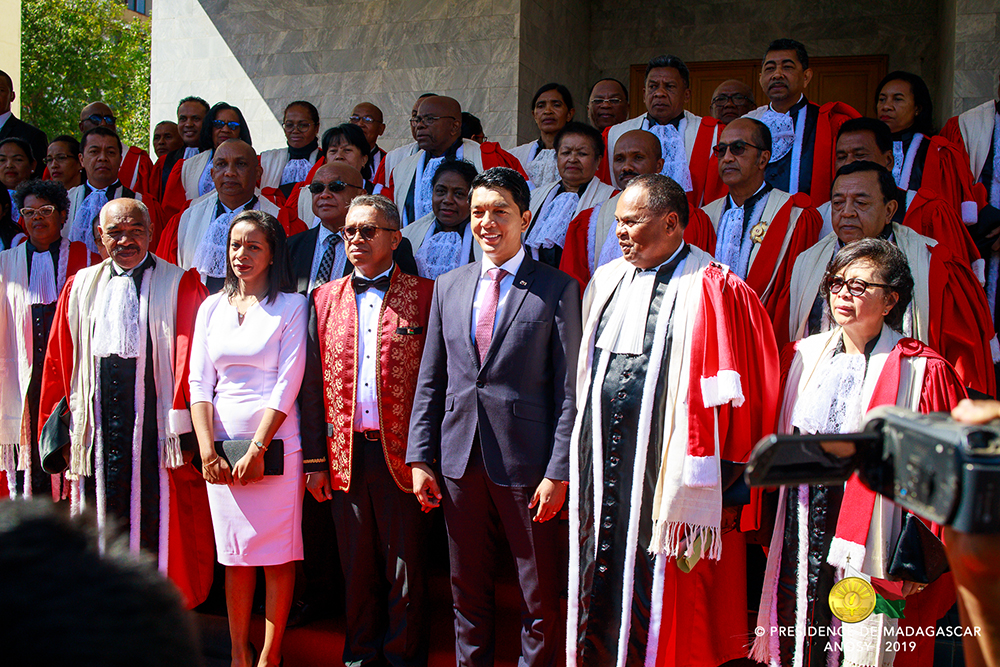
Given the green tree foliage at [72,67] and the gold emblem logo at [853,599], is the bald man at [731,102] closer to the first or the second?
the gold emblem logo at [853,599]

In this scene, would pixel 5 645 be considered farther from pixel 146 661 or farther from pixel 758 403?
pixel 758 403

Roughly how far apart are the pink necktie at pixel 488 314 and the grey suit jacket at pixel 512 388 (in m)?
0.04

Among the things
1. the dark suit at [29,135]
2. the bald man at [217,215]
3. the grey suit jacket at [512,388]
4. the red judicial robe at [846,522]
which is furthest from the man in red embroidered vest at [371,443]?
the dark suit at [29,135]

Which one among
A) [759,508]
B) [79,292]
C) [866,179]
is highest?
[866,179]

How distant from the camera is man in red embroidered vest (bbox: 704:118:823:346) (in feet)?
13.9

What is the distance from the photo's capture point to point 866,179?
12.5 feet

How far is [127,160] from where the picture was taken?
24.9ft

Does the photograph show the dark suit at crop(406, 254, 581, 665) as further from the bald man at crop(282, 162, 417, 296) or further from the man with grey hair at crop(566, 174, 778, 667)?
the bald man at crop(282, 162, 417, 296)

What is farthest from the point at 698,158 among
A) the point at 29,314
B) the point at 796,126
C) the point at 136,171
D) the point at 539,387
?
the point at 136,171

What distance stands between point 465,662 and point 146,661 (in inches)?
115

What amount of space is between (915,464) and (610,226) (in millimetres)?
3645

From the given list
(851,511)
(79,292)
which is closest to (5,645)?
(851,511)

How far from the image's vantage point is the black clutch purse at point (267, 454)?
377 centimetres

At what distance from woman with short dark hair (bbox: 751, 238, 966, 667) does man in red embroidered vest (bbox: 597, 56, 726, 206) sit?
2408 millimetres
